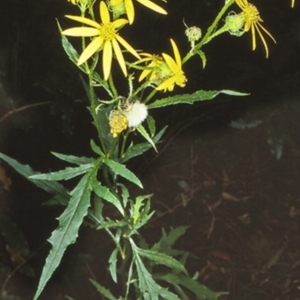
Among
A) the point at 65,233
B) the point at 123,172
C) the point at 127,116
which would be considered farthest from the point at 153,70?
the point at 65,233

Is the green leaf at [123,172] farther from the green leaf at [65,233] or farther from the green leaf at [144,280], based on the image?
the green leaf at [144,280]

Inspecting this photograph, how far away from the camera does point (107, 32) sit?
1.54 m

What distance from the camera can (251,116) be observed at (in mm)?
3381

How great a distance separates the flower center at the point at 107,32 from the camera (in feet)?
5.01

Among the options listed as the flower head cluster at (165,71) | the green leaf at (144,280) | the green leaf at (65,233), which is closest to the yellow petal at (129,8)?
the flower head cluster at (165,71)

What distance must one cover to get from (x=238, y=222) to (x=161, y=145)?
1.96 ft

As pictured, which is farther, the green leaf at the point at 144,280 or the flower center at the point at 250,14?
the green leaf at the point at 144,280

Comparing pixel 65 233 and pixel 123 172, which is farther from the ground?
pixel 123 172

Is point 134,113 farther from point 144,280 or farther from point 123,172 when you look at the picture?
point 144,280

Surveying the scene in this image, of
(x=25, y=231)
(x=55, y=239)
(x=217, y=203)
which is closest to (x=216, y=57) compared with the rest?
(x=217, y=203)

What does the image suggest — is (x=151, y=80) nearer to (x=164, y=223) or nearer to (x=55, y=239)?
(x=55, y=239)

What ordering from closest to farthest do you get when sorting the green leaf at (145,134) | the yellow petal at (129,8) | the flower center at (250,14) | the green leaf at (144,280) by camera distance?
the yellow petal at (129,8)
the green leaf at (145,134)
the flower center at (250,14)
the green leaf at (144,280)

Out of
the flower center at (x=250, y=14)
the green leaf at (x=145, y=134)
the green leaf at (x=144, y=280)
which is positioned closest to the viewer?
the green leaf at (x=145, y=134)

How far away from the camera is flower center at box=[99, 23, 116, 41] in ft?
5.01
